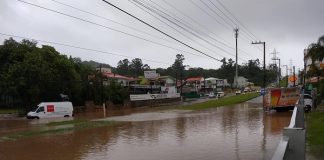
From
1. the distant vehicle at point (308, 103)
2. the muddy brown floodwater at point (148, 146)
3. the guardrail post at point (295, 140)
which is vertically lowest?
the muddy brown floodwater at point (148, 146)

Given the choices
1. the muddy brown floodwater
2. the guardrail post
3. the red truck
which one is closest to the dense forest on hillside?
the red truck

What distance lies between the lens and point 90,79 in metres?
70.8

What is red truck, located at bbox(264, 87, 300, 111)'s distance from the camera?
38906 millimetres

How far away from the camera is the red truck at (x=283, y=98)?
3891 cm

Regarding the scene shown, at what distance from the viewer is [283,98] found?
39.9 m

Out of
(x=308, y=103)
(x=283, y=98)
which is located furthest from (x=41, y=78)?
(x=308, y=103)

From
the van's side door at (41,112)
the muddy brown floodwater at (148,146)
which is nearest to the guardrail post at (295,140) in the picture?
the muddy brown floodwater at (148,146)

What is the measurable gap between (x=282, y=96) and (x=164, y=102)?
47967 millimetres

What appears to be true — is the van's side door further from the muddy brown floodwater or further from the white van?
the muddy brown floodwater

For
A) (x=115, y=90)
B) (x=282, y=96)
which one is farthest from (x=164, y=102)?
(x=282, y=96)

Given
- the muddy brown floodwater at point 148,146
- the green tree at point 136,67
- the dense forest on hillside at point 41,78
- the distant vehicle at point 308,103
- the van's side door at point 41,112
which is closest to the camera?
the muddy brown floodwater at point 148,146

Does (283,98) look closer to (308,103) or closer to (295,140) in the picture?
(308,103)

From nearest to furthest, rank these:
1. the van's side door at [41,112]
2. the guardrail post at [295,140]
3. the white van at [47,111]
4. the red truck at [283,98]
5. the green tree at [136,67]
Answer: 1. the guardrail post at [295,140]
2. the red truck at [283,98]
3. the white van at [47,111]
4. the van's side door at [41,112]
5. the green tree at [136,67]

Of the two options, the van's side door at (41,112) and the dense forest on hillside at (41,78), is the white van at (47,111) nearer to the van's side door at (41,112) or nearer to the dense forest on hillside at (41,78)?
the van's side door at (41,112)
